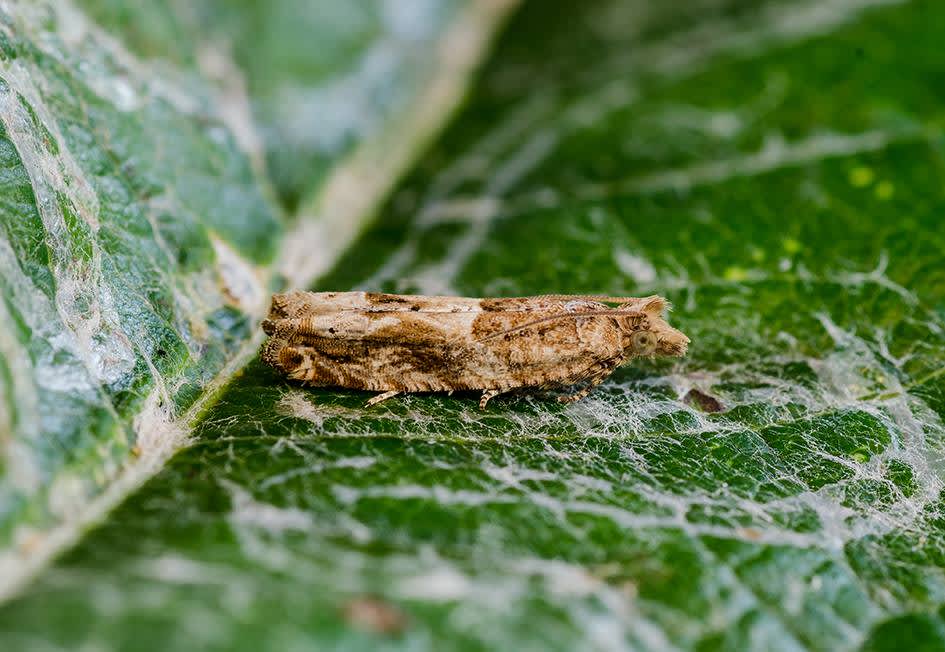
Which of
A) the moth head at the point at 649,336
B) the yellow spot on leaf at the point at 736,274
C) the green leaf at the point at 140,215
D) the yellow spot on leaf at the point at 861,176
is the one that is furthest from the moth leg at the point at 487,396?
the yellow spot on leaf at the point at 861,176

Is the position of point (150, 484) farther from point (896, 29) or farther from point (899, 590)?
point (896, 29)

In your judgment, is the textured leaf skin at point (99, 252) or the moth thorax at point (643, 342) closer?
the textured leaf skin at point (99, 252)

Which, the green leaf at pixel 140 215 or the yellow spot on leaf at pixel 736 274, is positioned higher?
the yellow spot on leaf at pixel 736 274

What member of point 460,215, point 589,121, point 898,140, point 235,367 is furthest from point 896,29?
point 235,367

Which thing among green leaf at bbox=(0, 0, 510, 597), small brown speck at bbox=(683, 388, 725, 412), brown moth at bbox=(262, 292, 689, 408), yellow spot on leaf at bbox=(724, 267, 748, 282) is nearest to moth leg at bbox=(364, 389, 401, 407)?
brown moth at bbox=(262, 292, 689, 408)

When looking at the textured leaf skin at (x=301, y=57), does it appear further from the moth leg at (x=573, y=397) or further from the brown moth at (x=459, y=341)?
the moth leg at (x=573, y=397)

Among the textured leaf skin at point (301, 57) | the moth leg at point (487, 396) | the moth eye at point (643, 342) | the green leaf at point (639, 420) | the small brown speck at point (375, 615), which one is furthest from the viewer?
the textured leaf skin at point (301, 57)

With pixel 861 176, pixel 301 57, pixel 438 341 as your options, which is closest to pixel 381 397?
pixel 438 341

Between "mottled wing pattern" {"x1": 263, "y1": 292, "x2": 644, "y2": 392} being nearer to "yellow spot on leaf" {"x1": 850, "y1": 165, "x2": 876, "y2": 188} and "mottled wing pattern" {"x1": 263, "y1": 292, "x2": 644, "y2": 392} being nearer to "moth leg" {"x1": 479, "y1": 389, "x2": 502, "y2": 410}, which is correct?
"moth leg" {"x1": 479, "y1": 389, "x2": 502, "y2": 410}
